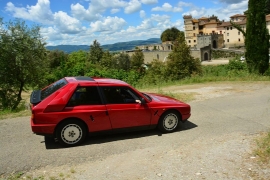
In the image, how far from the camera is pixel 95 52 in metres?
80.3

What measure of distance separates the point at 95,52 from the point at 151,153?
77.5 meters

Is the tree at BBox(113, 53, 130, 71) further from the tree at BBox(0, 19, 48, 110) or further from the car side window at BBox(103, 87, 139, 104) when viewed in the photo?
the car side window at BBox(103, 87, 139, 104)

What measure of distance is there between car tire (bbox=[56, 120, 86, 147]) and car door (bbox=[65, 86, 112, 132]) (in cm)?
17

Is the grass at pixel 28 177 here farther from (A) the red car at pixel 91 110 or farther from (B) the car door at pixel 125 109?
(B) the car door at pixel 125 109

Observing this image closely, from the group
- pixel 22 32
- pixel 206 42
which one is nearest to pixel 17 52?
pixel 22 32

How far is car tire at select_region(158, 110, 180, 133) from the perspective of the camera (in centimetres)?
630

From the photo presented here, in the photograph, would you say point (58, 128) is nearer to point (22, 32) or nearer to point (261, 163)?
point (261, 163)

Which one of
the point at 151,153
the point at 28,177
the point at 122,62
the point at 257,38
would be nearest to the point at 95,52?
the point at 122,62

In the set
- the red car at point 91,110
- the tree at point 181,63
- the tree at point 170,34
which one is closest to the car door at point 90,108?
the red car at point 91,110

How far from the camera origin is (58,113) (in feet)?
17.4

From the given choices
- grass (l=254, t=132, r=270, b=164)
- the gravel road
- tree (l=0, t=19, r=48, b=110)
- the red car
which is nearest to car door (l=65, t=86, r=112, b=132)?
the red car

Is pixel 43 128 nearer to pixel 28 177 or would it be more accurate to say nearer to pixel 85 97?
pixel 85 97

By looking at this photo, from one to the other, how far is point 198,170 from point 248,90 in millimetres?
8817

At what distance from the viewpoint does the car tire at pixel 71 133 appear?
542cm
